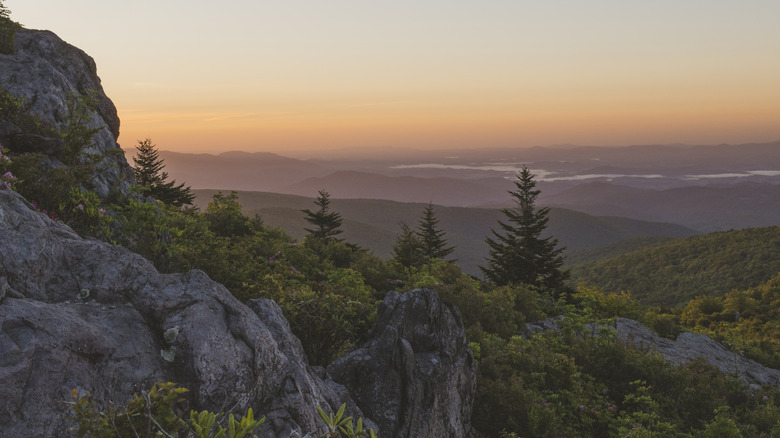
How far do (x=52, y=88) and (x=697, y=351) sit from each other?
22008 mm

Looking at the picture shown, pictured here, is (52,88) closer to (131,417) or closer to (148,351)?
(148,351)

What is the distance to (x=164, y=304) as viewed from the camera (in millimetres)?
4609

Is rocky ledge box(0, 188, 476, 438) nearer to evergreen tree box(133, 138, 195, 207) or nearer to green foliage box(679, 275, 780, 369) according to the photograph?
evergreen tree box(133, 138, 195, 207)

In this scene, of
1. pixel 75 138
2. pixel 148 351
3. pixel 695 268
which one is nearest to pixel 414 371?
pixel 148 351

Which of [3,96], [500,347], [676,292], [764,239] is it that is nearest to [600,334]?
[500,347]

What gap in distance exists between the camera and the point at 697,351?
15164 millimetres

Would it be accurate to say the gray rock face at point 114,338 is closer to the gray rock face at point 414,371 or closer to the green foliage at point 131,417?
the green foliage at point 131,417

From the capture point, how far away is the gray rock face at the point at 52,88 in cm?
826

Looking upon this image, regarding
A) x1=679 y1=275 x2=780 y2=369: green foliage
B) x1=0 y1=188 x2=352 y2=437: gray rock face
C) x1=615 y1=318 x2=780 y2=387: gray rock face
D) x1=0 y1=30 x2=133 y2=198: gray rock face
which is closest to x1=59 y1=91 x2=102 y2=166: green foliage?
x1=0 y1=30 x2=133 y2=198: gray rock face

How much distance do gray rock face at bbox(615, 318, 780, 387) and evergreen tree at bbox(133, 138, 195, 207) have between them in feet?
75.7

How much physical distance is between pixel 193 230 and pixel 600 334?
13631 mm

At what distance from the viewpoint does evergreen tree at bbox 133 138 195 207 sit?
2331cm

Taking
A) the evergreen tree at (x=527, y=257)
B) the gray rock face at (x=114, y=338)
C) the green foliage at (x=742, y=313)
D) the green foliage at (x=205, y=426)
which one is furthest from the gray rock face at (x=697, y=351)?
the green foliage at (x=205, y=426)

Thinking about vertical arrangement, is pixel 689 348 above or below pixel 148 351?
below
